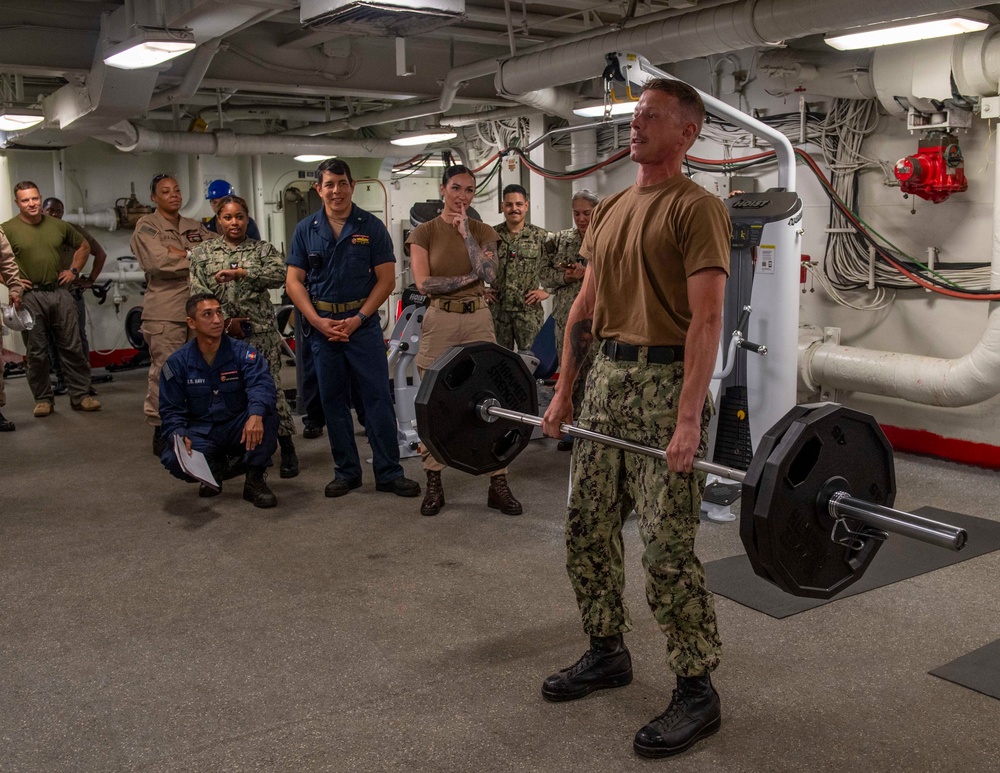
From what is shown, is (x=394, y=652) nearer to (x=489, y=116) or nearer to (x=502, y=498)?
(x=502, y=498)

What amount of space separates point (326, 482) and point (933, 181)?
11.9ft

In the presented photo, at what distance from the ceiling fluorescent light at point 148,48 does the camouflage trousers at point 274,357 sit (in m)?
1.61

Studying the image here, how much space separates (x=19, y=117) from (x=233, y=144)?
2.24 meters

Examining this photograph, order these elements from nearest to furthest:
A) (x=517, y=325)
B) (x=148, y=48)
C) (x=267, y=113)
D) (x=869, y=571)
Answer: (x=869, y=571), (x=148, y=48), (x=517, y=325), (x=267, y=113)


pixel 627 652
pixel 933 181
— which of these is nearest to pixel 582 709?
pixel 627 652

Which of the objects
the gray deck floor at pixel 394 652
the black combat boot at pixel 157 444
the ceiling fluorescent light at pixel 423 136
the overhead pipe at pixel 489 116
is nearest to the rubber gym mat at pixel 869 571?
the gray deck floor at pixel 394 652

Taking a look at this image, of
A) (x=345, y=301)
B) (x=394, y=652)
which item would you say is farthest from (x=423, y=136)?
(x=394, y=652)

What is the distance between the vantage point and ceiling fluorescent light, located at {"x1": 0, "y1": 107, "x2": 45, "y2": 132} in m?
7.40

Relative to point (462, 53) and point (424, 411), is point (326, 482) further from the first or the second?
point (462, 53)

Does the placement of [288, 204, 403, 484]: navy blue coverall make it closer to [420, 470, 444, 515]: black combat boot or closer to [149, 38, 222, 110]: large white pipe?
[420, 470, 444, 515]: black combat boot

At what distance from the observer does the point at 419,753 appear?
248cm

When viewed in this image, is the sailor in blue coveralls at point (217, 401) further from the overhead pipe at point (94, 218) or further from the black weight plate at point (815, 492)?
the overhead pipe at point (94, 218)

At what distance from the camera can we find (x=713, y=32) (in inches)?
193

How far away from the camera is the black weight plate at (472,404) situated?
2781 mm
